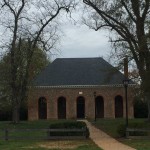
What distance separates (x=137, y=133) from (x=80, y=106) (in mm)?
40485

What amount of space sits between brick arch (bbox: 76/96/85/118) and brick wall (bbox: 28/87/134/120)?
0.80 m

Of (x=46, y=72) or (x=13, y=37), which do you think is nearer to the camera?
(x=13, y=37)

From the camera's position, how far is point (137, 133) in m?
29.9

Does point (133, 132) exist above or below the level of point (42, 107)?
below

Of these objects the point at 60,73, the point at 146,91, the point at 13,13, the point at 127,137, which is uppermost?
the point at 13,13

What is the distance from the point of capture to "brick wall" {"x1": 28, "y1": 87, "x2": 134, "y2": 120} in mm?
69188

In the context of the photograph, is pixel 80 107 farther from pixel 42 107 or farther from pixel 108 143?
pixel 108 143

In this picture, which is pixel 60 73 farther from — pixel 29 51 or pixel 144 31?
pixel 144 31

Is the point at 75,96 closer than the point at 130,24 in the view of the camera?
No

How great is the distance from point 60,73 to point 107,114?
905 cm

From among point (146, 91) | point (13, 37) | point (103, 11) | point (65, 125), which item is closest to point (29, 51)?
point (13, 37)

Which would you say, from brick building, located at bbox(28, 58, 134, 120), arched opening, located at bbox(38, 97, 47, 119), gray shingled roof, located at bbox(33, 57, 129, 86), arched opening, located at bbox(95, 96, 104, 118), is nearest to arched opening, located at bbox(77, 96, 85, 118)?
brick building, located at bbox(28, 58, 134, 120)

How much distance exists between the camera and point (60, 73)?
70.8 m

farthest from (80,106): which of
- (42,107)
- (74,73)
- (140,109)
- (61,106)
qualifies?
(140,109)
